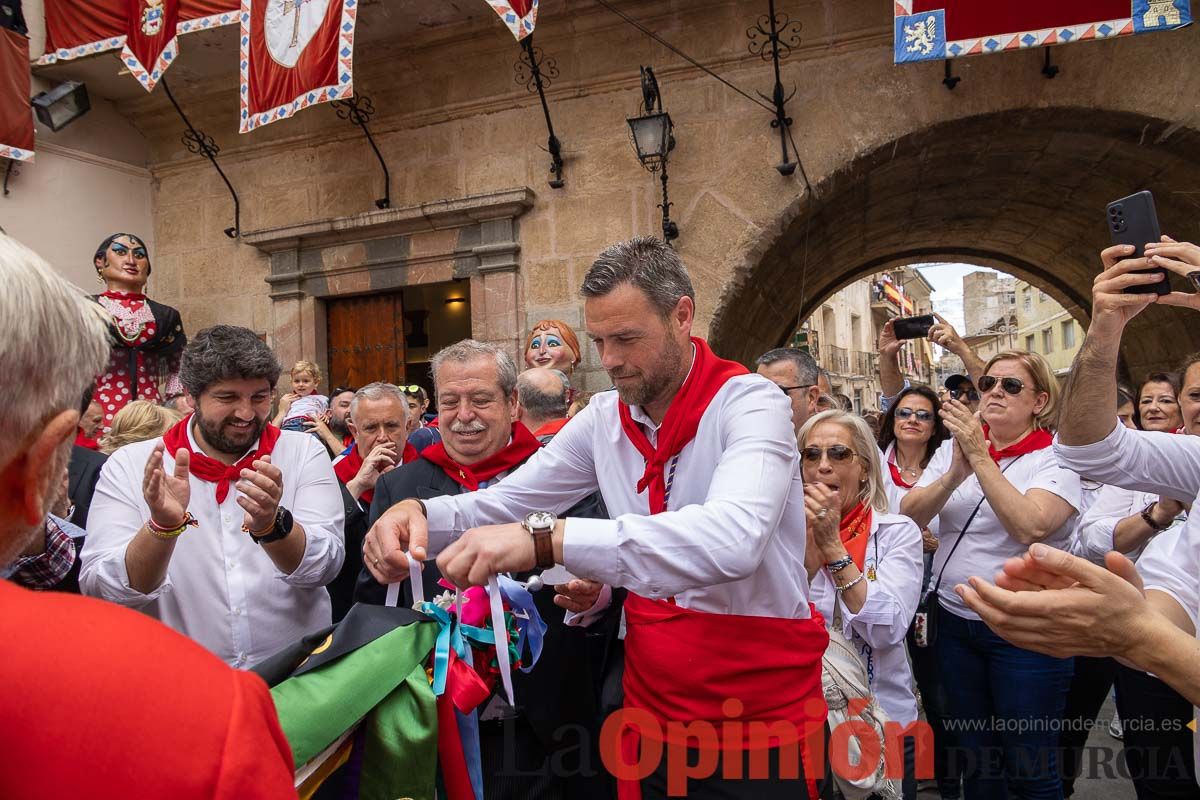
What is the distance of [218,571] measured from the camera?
8.39 ft

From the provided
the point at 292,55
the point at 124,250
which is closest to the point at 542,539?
the point at 124,250

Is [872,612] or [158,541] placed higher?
[158,541]

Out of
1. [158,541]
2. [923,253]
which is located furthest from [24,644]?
[923,253]

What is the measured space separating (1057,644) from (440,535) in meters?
1.44

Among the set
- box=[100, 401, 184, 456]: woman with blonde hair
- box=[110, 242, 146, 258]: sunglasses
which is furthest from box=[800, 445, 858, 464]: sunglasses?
box=[110, 242, 146, 258]: sunglasses

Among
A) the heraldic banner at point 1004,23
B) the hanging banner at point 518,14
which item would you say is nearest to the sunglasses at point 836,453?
the heraldic banner at point 1004,23

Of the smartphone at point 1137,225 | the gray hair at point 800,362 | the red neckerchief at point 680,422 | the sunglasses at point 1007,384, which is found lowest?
the red neckerchief at point 680,422

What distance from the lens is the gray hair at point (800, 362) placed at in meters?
4.66

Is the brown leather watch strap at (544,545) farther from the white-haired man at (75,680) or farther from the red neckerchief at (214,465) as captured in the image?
the red neckerchief at (214,465)

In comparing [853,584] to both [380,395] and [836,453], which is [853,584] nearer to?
[836,453]

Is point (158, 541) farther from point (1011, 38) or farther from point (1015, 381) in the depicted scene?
point (1011, 38)

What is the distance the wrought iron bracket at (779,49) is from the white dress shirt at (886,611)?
456 cm

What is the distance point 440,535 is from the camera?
208 centimetres

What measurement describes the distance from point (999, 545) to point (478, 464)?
226 cm
